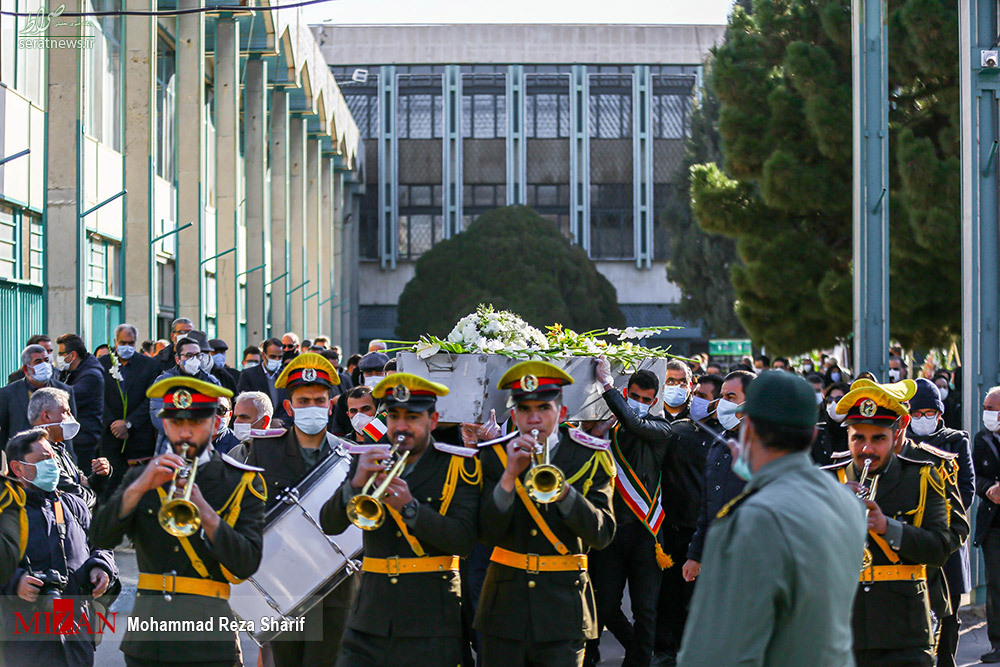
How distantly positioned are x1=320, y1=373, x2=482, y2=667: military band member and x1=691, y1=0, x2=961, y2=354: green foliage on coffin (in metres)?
15.3

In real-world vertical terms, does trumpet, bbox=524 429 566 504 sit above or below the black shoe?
above

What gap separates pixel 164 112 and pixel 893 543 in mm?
27893

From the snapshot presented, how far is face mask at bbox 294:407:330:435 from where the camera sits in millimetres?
7382

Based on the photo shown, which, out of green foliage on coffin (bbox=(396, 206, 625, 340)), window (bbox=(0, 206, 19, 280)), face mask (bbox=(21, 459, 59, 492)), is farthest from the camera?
green foliage on coffin (bbox=(396, 206, 625, 340))

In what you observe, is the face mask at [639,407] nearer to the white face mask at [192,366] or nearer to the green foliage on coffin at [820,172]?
the white face mask at [192,366]

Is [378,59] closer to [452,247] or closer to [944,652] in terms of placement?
[452,247]

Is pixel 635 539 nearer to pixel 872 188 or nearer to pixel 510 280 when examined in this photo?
pixel 872 188

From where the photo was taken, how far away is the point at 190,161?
89.1 ft

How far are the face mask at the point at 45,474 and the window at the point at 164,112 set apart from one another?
24.8 m

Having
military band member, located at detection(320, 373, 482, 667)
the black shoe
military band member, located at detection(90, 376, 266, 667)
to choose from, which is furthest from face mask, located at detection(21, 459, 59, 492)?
the black shoe

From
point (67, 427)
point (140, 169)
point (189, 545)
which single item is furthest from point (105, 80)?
point (189, 545)

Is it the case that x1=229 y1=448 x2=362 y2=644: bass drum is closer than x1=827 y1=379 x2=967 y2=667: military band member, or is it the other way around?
x1=827 y1=379 x2=967 y2=667: military band member

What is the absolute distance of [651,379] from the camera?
8.82 meters

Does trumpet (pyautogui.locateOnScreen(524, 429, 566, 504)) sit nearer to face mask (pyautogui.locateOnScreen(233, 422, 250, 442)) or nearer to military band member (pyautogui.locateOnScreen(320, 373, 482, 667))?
military band member (pyautogui.locateOnScreen(320, 373, 482, 667))
